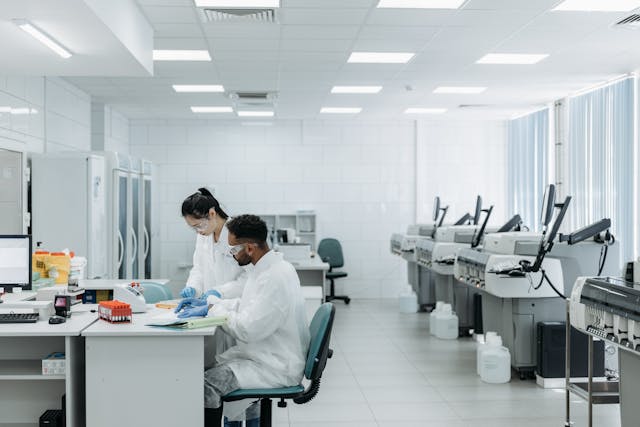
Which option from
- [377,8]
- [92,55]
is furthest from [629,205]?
[92,55]

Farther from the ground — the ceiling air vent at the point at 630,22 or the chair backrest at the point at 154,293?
the ceiling air vent at the point at 630,22

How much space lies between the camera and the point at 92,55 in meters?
4.72

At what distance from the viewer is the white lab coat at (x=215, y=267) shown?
13.3 ft

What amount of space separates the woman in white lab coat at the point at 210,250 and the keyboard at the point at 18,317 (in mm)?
878

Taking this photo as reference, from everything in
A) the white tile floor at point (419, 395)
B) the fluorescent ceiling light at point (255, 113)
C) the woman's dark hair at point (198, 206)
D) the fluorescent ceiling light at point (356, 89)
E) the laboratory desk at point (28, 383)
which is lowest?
the white tile floor at point (419, 395)

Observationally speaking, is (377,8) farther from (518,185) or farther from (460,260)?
(518,185)

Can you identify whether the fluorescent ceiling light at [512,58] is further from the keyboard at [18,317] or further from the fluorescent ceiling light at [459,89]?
the keyboard at [18,317]

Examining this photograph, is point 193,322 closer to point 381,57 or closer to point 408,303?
point 381,57

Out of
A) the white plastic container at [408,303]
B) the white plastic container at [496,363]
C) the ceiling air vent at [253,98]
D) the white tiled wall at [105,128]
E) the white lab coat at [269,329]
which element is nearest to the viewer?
the white lab coat at [269,329]

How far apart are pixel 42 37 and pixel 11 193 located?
225cm

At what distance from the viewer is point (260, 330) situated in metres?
2.95

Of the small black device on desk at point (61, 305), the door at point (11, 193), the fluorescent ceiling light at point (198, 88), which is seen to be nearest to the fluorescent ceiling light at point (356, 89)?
the fluorescent ceiling light at point (198, 88)

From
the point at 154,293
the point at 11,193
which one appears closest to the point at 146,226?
the point at 11,193

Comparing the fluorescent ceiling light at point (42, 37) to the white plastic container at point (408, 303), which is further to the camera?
the white plastic container at point (408, 303)
